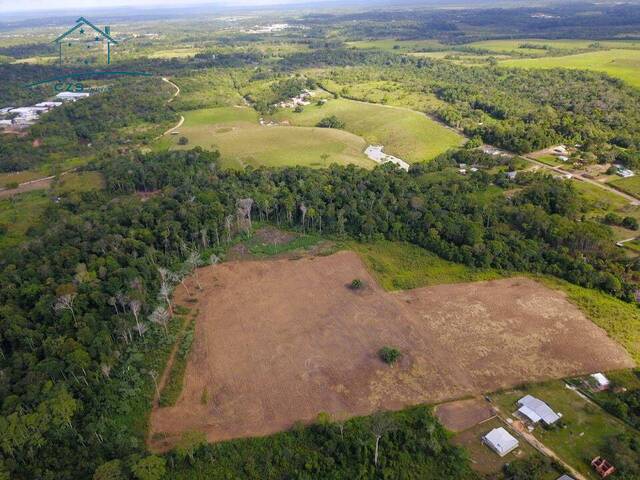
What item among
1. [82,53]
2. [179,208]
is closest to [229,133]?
[179,208]

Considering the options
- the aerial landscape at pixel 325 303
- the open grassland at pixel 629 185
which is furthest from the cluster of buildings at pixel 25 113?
the open grassland at pixel 629 185

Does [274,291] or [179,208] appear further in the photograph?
[179,208]

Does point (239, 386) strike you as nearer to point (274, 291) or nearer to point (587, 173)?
point (274, 291)

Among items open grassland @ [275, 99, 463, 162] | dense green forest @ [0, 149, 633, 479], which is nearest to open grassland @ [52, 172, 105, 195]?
dense green forest @ [0, 149, 633, 479]

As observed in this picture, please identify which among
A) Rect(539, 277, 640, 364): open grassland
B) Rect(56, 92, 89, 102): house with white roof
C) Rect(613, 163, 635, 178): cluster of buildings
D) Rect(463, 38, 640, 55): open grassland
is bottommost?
Rect(539, 277, 640, 364): open grassland

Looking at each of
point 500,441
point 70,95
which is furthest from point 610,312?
point 70,95

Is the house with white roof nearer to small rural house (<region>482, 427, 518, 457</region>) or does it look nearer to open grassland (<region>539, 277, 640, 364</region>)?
open grassland (<region>539, 277, 640, 364</region>)

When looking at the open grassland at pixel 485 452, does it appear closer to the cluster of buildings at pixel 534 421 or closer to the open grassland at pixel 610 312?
the cluster of buildings at pixel 534 421
